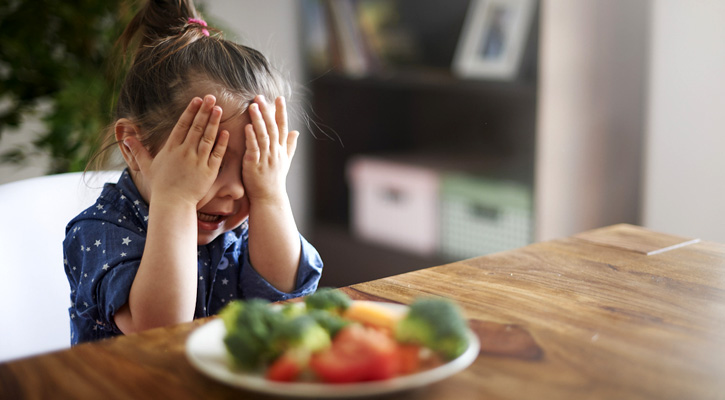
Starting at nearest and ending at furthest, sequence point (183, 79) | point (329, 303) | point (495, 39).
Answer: point (329, 303) → point (183, 79) → point (495, 39)

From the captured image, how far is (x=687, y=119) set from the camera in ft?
5.59

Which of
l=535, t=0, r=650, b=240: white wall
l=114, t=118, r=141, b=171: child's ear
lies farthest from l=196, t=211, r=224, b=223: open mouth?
l=535, t=0, r=650, b=240: white wall

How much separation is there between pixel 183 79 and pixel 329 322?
51 centimetres

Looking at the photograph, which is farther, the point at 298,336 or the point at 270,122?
the point at 270,122

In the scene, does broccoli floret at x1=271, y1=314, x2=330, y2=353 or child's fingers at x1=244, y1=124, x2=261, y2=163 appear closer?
broccoli floret at x1=271, y1=314, x2=330, y2=353

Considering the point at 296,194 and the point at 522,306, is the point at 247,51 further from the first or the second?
the point at 296,194

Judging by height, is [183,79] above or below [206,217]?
above

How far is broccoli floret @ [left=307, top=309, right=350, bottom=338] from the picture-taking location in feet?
1.64

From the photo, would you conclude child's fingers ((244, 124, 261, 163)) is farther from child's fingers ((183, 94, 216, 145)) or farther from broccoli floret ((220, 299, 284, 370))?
broccoli floret ((220, 299, 284, 370))

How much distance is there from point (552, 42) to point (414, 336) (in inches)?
55.9

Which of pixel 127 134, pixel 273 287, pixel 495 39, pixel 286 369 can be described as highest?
pixel 495 39

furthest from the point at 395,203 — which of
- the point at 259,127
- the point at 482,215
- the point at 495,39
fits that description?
the point at 259,127

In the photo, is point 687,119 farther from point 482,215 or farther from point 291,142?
point 291,142

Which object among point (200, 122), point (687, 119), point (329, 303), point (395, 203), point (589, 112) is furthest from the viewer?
point (395, 203)
